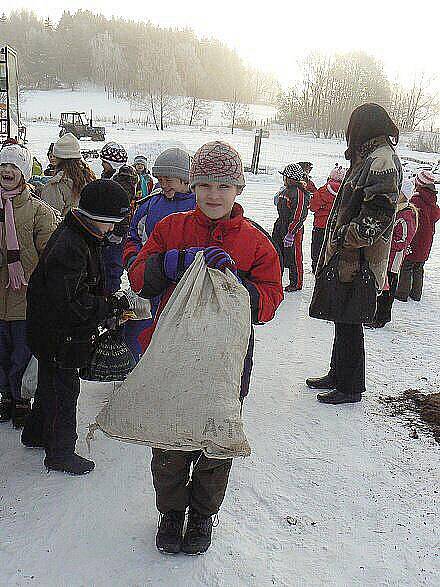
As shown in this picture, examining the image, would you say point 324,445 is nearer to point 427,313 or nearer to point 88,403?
point 88,403

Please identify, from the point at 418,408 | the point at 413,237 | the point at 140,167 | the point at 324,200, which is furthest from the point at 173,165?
the point at 140,167

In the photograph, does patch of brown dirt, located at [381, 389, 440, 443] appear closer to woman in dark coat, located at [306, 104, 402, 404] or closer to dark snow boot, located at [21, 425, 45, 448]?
woman in dark coat, located at [306, 104, 402, 404]

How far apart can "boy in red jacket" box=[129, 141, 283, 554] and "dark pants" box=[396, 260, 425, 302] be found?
494cm

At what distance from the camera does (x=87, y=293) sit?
2719 millimetres

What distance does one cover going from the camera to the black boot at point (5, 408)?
11.3 feet

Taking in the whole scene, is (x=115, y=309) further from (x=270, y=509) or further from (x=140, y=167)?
(x=140, y=167)

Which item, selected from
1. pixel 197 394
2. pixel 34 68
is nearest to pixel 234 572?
pixel 197 394

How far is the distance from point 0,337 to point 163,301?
1.47 meters

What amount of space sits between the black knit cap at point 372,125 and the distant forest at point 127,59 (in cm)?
7556

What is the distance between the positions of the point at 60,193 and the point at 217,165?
2.77 m

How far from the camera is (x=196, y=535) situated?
2447mm

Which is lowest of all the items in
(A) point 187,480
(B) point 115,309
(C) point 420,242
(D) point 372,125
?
(A) point 187,480

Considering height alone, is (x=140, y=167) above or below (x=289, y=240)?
above

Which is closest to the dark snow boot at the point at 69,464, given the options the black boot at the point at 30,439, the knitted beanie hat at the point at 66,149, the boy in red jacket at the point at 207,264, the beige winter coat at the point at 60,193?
the black boot at the point at 30,439
